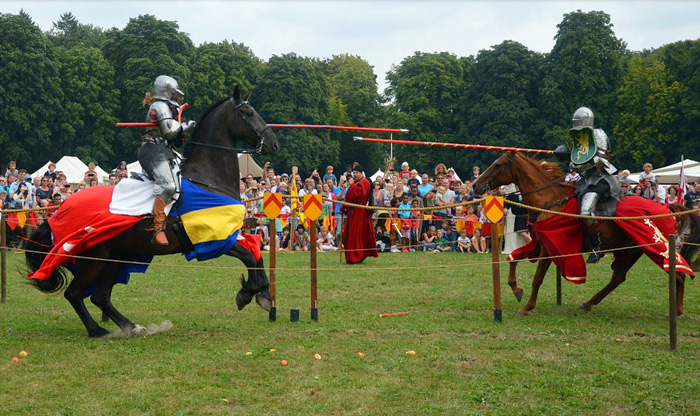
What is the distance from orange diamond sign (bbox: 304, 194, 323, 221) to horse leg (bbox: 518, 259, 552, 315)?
10.2ft

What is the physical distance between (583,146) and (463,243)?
31.9ft

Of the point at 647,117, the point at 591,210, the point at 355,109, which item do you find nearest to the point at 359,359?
the point at 591,210

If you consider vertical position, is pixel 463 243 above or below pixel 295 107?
below

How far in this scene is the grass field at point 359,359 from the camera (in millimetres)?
6082

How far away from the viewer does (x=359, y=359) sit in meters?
7.54

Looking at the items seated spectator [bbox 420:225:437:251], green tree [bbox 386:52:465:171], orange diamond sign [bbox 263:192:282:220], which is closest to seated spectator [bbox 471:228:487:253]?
seated spectator [bbox 420:225:437:251]

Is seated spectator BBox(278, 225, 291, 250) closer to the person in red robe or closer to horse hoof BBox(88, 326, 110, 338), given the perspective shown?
the person in red robe

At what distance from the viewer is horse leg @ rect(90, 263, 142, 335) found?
9039mm

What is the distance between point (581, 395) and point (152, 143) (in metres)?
5.35

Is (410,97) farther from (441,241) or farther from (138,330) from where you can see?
(138,330)

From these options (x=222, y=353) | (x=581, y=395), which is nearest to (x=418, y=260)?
(x=222, y=353)

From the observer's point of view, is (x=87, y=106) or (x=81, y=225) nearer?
(x=81, y=225)

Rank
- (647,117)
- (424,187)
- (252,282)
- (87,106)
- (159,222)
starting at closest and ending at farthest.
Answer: (159,222) < (252,282) < (424,187) < (647,117) < (87,106)

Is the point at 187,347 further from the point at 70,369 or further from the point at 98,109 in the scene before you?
the point at 98,109
